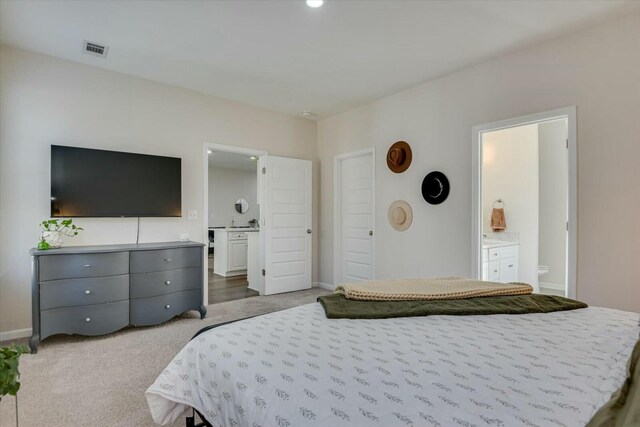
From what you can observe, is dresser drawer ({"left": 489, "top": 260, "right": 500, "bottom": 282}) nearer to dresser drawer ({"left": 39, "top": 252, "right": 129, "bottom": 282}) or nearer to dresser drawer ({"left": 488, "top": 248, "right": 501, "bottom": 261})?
dresser drawer ({"left": 488, "top": 248, "right": 501, "bottom": 261})

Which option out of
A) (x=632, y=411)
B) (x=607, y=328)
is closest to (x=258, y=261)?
(x=607, y=328)

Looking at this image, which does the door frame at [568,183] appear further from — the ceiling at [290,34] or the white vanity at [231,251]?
the white vanity at [231,251]

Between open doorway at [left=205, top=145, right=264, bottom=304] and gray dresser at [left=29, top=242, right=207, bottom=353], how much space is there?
810mm

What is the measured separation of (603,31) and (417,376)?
3.26m

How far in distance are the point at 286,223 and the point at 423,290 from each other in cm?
321

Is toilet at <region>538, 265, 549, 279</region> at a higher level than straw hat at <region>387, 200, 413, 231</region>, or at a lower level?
lower

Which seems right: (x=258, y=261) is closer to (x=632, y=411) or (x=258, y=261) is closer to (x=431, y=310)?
(x=431, y=310)

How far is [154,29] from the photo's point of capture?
2740 mm

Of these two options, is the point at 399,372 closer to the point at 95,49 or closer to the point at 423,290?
the point at 423,290

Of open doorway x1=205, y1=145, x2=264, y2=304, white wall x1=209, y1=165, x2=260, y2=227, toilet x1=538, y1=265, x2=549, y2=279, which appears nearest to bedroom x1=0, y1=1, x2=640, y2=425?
open doorway x1=205, y1=145, x2=264, y2=304

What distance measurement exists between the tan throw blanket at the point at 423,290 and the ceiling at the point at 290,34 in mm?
2015

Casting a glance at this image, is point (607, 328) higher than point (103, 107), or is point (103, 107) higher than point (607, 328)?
point (103, 107)

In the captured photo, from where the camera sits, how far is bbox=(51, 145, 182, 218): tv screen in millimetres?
3150

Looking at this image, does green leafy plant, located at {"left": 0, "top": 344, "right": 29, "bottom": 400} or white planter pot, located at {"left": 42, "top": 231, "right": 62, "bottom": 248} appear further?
white planter pot, located at {"left": 42, "top": 231, "right": 62, "bottom": 248}
